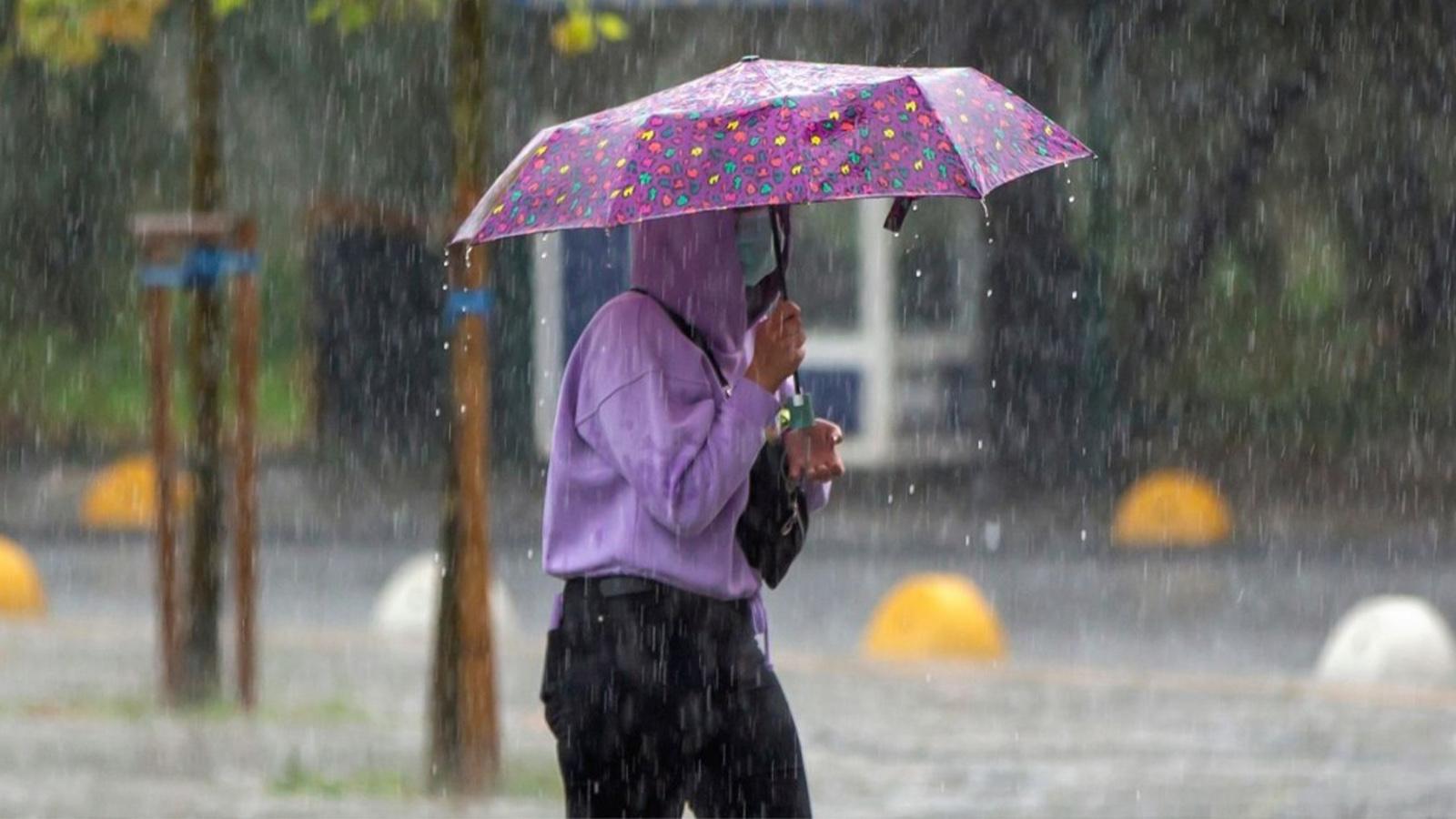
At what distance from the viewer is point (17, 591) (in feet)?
45.7

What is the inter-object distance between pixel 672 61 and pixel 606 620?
1654 centimetres

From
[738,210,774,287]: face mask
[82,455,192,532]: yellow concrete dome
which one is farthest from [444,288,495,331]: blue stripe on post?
[82,455,192,532]: yellow concrete dome

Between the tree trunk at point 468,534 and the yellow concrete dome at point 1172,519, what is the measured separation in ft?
28.5

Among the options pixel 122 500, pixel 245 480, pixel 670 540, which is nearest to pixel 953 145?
pixel 670 540

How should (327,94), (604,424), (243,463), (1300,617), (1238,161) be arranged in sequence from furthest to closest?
(327,94)
(1238,161)
(1300,617)
(243,463)
(604,424)

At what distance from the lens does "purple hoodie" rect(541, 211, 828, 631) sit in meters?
4.46

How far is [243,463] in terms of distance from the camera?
10094mm

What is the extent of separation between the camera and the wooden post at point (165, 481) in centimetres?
1035

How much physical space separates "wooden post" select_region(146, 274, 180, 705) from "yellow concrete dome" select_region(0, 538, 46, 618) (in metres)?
3.54

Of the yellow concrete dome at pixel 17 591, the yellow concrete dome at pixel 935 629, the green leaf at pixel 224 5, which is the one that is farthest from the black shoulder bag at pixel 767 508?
the yellow concrete dome at pixel 17 591

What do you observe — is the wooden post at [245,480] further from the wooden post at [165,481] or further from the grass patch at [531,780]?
the grass patch at [531,780]

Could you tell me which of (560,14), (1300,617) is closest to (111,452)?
(560,14)

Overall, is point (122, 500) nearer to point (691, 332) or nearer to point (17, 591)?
point (17, 591)

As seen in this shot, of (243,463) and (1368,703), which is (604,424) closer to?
(243,463)
